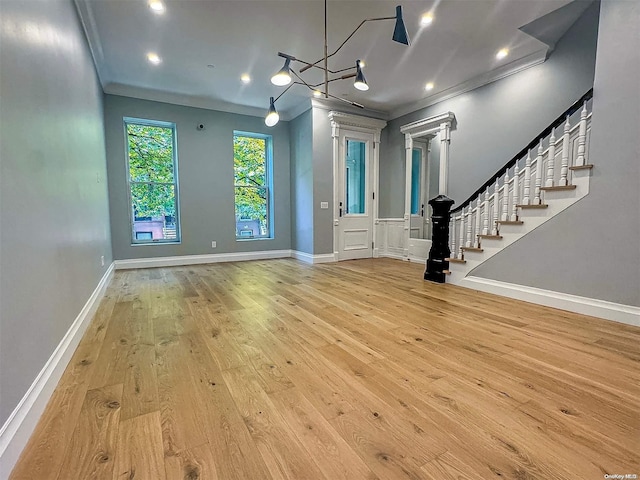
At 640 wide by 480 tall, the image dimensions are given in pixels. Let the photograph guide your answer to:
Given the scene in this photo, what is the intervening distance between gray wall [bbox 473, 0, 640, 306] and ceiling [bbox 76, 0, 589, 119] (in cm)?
90

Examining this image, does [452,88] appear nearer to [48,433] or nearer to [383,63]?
[383,63]

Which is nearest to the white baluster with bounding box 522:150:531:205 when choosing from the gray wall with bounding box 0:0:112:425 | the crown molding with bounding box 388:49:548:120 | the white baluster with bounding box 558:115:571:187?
the white baluster with bounding box 558:115:571:187

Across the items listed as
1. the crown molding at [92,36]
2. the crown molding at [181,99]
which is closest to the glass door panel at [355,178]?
the crown molding at [181,99]

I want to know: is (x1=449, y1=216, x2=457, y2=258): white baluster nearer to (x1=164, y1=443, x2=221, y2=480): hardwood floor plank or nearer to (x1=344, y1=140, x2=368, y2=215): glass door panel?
(x1=344, y1=140, x2=368, y2=215): glass door panel

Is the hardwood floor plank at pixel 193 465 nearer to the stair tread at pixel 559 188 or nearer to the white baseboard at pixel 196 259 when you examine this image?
the stair tread at pixel 559 188

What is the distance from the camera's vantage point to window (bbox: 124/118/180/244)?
17.3 feet

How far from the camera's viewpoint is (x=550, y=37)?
12.0 feet

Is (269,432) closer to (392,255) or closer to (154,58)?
(154,58)

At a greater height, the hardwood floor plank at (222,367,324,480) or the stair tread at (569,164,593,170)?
the stair tread at (569,164,593,170)

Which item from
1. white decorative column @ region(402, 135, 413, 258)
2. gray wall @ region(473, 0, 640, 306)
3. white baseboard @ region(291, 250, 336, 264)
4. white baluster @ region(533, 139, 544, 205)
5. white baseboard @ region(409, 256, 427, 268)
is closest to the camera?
gray wall @ region(473, 0, 640, 306)

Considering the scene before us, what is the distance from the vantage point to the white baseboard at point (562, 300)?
8.27 ft

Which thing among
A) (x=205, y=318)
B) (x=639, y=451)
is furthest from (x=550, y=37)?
(x=205, y=318)

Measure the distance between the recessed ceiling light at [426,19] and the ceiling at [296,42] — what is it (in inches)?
2.0

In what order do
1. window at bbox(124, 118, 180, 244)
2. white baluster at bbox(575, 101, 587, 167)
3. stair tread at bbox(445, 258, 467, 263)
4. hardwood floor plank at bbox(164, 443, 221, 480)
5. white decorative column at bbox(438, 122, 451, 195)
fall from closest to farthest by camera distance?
hardwood floor plank at bbox(164, 443, 221, 480) → white baluster at bbox(575, 101, 587, 167) → stair tread at bbox(445, 258, 467, 263) → white decorative column at bbox(438, 122, 451, 195) → window at bbox(124, 118, 180, 244)
